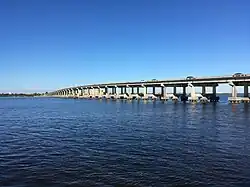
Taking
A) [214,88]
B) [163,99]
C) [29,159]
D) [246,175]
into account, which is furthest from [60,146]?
[163,99]

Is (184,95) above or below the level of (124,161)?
above

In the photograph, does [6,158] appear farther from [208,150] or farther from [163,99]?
[163,99]

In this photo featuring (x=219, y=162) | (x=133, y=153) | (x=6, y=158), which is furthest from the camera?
(x=133, y=153)

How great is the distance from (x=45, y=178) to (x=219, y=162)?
14.2 meters

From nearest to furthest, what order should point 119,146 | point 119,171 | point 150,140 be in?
point 119,171, point 119,146, point 150,140

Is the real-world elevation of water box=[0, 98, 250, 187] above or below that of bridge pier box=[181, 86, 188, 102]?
below

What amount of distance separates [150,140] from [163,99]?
155280 mm

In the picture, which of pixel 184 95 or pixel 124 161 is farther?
pixel 184 95

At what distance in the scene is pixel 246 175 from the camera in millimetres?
20875

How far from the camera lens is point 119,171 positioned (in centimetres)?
2192

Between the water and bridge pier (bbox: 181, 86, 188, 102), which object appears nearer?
the water

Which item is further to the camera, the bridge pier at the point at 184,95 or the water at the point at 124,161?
the bridge pier at the point at 184,95

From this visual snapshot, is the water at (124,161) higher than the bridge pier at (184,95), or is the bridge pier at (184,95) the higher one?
the bridge pier at (184,95)

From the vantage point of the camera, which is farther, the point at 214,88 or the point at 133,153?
the point at 214,88
